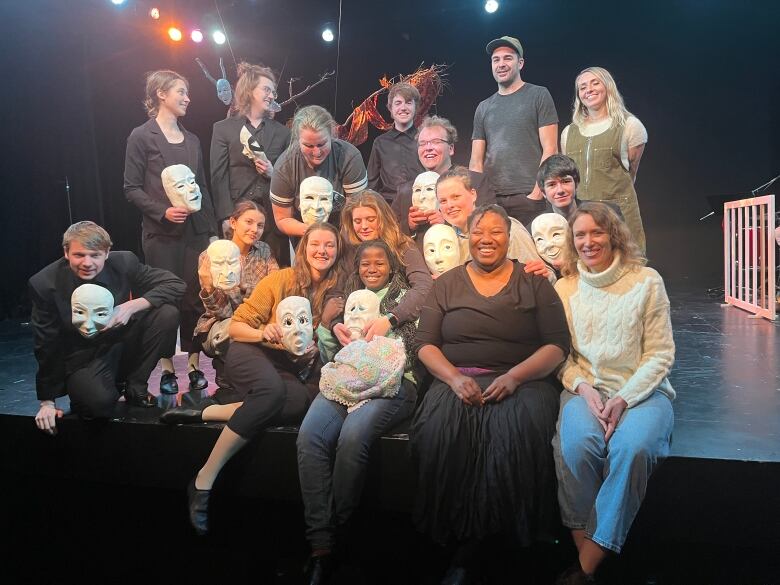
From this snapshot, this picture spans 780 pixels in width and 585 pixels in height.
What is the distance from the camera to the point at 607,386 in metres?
2.24

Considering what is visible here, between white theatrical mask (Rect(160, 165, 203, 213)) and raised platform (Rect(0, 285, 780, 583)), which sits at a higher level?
white theatrical mask (Rect(160, 165, 203, 213))

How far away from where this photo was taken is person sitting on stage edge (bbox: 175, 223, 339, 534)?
2.56 meters

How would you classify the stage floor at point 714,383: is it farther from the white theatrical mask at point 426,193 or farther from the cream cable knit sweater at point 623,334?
the white theatrical mask at point 426,193

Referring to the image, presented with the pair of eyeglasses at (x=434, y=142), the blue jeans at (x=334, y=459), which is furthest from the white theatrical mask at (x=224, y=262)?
the pair of eyeglasses at (x=434, y=142)

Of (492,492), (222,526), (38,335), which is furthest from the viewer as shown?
(38,335)

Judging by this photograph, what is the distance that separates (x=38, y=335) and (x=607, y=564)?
2.47m

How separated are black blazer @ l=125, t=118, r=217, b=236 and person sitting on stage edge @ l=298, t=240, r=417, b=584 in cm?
133

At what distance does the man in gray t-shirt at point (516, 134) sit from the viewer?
3385 mm

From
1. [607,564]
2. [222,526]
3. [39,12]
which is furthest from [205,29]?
[607,564]

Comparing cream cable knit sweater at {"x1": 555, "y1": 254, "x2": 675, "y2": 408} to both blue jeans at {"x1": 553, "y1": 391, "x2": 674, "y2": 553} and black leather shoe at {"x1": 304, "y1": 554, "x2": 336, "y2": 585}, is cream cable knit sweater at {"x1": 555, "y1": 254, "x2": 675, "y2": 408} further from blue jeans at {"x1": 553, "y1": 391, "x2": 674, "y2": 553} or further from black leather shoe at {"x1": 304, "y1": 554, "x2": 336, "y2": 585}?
black leather shoe at {"x1": 304, "y1": 554, "x2": 336, "y2": 585}

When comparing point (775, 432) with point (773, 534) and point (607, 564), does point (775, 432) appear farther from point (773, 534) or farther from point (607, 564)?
point (607, 564)

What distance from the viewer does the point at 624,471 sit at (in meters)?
1.99

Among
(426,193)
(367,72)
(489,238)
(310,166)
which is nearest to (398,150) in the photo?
(310,166)

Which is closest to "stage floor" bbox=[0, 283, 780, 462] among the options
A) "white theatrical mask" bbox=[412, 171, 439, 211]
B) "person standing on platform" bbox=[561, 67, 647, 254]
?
"person standing on platform" bbox=[561, 67, 647, 254]
